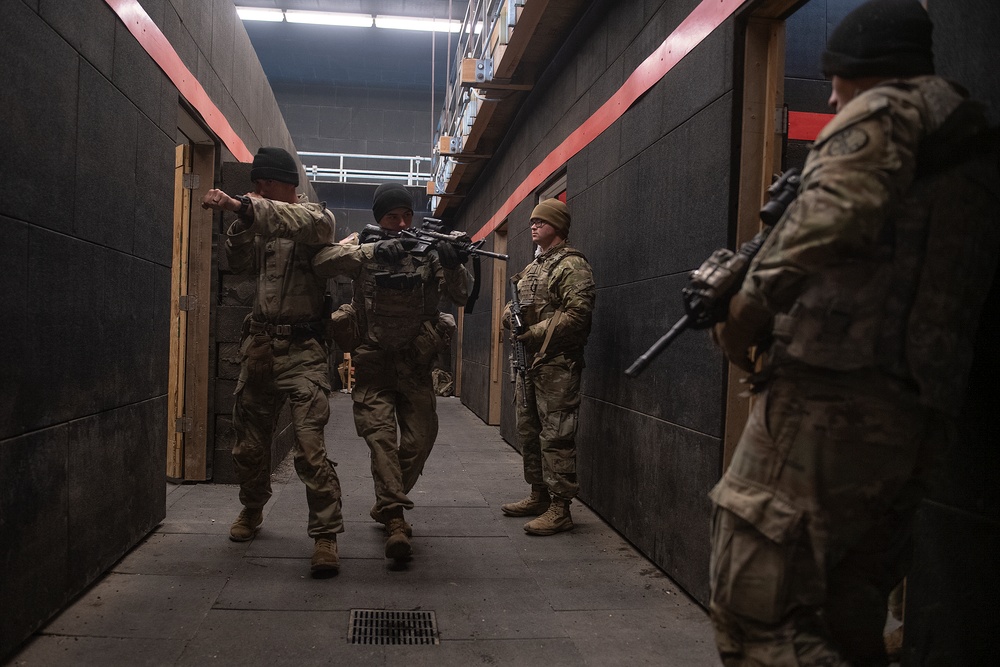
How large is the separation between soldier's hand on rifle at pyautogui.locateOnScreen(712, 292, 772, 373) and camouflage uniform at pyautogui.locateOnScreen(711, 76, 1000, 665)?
17 millimetres

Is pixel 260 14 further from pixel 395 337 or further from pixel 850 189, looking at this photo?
pixel 850 189

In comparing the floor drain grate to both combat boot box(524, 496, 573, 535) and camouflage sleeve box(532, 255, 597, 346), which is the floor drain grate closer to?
combat boot box(524, 496, 573, 535)

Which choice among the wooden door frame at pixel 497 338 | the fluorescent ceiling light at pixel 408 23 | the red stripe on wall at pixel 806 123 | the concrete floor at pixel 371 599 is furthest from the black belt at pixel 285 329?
the fluorescent ceiling light at pixel 408 23

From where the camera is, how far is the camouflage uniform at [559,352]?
440 cm

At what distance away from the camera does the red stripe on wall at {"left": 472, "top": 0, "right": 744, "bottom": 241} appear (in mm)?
3340

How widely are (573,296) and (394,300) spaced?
1.06 metres

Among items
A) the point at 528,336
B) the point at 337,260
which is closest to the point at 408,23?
the point at 528,336

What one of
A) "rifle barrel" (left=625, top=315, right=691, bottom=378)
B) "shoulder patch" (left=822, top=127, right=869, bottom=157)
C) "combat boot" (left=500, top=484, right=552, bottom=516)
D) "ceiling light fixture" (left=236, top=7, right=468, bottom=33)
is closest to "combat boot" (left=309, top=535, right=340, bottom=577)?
"combat boot" (left=500, top=484, right=552, bottom=516)

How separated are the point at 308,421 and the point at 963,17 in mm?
2942

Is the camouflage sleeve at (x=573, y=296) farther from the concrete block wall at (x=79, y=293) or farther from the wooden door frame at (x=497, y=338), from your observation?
the wooden door frame at (x=497, y=338)

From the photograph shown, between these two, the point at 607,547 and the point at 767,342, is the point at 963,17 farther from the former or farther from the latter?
the point at 607,547

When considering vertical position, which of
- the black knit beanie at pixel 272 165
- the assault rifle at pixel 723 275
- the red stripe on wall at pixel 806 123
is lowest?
the assault rifle at pixel 723 275

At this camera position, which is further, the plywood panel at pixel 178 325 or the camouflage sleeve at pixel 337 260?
the plywood panel at pixel 178 325

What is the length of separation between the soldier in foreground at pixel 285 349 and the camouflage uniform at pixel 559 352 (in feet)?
4.32
